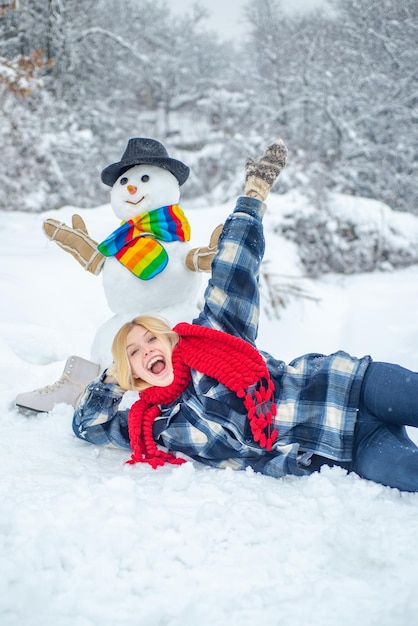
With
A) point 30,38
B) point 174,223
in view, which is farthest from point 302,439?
point 30,38

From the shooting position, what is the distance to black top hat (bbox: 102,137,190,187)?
2.05 metres

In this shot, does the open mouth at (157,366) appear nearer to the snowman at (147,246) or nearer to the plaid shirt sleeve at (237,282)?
the plaid shirt sleeve at (237,282)

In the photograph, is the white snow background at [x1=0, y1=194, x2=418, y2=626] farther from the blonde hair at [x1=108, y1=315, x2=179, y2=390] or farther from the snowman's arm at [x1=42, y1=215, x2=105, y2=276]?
the snowman's arm at [x1=42, y1=215, x2=105, y2=276]

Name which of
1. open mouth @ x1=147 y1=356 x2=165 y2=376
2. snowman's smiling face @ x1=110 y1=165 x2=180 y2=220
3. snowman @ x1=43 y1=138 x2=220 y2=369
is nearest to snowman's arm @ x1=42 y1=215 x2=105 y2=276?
snowman @ x1=43 y1=138 x2=220 y2=369

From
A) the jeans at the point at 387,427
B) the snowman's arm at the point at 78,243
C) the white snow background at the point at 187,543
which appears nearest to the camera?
the white snow background at the point at 187,543

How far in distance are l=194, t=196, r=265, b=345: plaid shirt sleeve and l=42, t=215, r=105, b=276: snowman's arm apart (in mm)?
740

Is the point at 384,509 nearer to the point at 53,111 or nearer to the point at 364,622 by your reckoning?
the point at 364,622

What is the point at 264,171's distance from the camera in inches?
67.4

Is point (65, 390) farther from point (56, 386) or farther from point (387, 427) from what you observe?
point (387, 427)

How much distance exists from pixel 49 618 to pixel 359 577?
597mm

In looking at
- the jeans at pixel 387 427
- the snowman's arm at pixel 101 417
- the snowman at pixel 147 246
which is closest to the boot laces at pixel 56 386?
the snowman at pixel 147 246

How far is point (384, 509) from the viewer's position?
3.95 feet

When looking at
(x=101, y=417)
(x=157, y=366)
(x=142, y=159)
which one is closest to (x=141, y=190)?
(x=142, y=159)

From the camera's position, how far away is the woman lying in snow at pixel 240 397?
4.80ft
